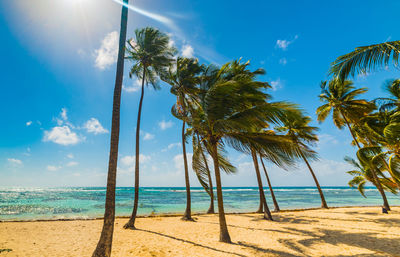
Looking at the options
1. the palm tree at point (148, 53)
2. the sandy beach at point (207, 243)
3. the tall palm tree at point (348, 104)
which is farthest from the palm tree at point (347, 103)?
the palm tree at point (148, 53)

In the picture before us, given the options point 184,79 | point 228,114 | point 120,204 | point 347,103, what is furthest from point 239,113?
point 120,204

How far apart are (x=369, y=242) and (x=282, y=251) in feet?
10.1

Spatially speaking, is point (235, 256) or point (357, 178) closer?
point (235, 256)

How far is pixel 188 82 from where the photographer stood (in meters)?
10.3

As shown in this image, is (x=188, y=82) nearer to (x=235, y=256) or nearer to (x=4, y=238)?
(x=235, y=256)

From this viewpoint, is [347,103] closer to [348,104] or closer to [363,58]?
[348,104]

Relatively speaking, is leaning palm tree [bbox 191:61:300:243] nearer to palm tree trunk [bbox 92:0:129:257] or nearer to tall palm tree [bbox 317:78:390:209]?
palm tree trunk [bbox 92:0:129:257]

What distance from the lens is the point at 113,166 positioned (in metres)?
5.06

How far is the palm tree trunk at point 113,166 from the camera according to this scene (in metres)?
4.47

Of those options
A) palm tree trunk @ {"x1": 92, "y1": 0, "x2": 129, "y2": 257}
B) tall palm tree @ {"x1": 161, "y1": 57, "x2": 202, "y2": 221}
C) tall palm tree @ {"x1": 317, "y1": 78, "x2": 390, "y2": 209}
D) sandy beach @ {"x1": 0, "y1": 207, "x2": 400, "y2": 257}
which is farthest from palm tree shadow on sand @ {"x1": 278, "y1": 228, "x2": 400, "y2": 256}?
tall palm tree @ {"x1": 317, "y1": 78, "x2": 390, "y2": 209}

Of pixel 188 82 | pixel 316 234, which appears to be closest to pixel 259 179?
pixel 316 234

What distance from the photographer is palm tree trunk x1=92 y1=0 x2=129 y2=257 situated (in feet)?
14.7

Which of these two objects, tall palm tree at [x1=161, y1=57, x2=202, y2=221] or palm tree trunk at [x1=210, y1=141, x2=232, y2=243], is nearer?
palm tree trunk at [x1=210, y1=141, x2=232, y2=243]

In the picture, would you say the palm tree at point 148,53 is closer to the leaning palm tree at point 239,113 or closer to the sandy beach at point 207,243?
the sandy beach at point 207,243
